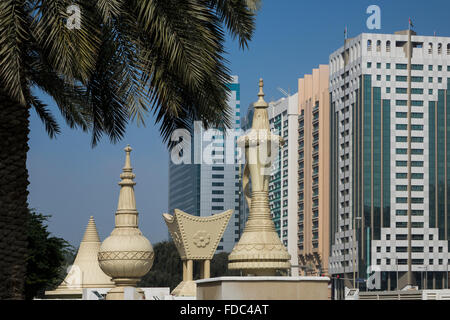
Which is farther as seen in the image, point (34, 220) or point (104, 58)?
point (34, 220)

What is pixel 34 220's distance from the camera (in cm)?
2922

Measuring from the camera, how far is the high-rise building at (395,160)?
111875 millimetres

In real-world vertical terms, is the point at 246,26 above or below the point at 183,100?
above

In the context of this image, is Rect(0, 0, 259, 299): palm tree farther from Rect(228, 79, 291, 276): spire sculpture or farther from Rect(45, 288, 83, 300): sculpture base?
Rect(45, 288, 83, 300): sculpture base

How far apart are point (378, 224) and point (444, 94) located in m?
20.5

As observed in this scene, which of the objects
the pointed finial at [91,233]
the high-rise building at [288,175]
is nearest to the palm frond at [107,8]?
the pointed finial at [91,233]

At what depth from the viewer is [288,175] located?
130000mm

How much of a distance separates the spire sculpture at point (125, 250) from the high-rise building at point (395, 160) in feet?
286

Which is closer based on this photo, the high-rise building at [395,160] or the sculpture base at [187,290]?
the sculpture base at [187,290]

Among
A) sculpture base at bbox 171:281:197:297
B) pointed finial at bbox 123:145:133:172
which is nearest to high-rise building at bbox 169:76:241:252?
sculpture base at bbox 171:281:197:297

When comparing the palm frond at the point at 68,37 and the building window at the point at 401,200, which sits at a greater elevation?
the building window at the point at 401,200

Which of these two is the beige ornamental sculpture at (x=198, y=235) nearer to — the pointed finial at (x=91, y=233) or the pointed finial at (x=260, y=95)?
the pointed finial at (x=91, y=233)
